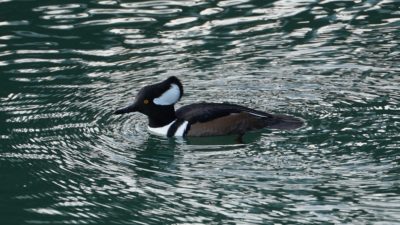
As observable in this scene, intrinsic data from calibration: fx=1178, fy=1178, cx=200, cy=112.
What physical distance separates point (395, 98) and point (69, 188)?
4011 mm

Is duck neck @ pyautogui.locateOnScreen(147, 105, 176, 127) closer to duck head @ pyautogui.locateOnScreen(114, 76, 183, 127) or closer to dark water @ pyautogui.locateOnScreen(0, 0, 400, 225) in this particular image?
duck head @ pyautogui.locateOnScreen(114, 76, 183, 127)

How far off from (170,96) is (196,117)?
Result: 0.41 meters

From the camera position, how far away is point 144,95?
42.1 feet

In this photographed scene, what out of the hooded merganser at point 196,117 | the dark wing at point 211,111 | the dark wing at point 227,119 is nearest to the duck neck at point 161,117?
the hooded merganser at point 196,117

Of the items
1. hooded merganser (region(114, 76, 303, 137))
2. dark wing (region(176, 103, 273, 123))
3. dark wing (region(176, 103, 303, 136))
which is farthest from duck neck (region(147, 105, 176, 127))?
dark wing (region(176, 103, 303, 136))

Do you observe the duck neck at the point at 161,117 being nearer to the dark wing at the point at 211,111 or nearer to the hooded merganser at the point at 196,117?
the hooded merganser at the point at 196,117

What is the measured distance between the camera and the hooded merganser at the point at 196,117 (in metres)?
12.7

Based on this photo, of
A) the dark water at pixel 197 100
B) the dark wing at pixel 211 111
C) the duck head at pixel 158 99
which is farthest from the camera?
the duck head at pixel 158 99

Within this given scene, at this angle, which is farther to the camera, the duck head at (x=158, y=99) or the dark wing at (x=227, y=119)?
the duck head at (x=158, y=99)

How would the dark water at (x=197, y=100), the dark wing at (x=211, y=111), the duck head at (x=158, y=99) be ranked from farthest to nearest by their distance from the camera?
the duck head at (x=158, y=99)
the dark wing at (x=211, y=111)
the dark water at (x=197, y=100)

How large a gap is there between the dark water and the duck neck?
0.77 ft

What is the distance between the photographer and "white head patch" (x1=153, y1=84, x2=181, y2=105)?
12852mm

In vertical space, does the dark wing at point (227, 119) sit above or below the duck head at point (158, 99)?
below

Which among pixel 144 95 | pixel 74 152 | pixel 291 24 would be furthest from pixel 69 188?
pixel 291 24
